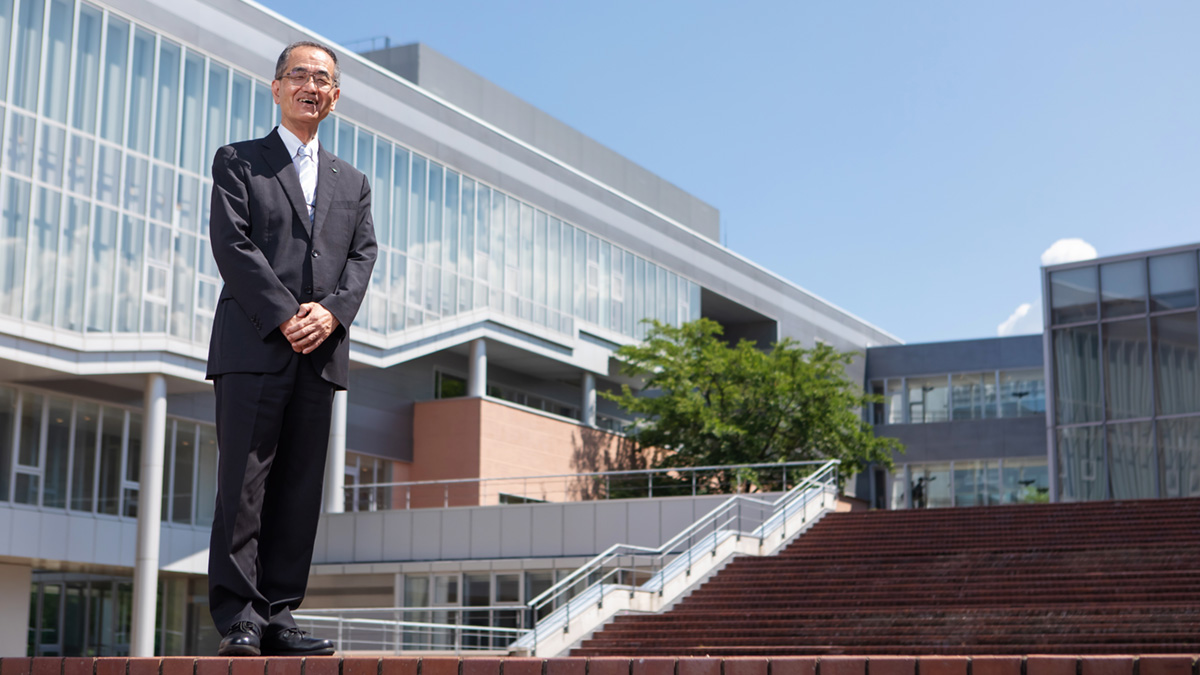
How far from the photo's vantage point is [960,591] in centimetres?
1914

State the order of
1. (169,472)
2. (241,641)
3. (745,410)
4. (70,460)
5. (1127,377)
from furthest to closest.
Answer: (745,410) < (1127,377) < (169,472) < (70,460) < (241,641)

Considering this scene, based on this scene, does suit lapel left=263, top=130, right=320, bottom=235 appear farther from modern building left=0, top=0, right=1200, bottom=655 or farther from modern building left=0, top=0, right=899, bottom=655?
modern building left=0, top=0, right=899, bottom=655

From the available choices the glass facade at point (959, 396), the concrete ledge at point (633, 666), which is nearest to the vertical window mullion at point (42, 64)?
the concrete ledge at point (633, 666)

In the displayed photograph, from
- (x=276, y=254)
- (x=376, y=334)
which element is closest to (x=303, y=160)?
(x=276, y=254)

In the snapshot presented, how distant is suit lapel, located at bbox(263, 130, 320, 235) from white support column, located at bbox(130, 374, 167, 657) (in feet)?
71.3

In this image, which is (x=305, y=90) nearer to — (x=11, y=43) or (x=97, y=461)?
(x=11, y=43)

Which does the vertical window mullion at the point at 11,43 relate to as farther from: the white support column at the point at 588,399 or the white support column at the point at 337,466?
the white support column at the point at 588,399

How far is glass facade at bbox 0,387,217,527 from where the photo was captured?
25.6 metres

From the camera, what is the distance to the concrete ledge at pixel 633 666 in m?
3.53

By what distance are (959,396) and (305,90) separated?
5071 centimetres

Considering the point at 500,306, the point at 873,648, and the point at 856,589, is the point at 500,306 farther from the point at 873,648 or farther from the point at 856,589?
the point at 873,648

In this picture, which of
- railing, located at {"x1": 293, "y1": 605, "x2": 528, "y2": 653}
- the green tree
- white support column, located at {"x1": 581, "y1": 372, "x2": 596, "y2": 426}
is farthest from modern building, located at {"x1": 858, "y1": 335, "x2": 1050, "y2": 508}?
railing, located at {"x1": 293, "y1": 605, "x2": 528, "y2": 653}

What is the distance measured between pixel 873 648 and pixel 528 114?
28.2 m

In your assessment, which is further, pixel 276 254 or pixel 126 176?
pixel 126 176
